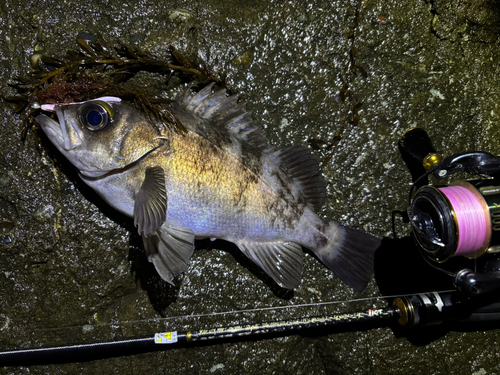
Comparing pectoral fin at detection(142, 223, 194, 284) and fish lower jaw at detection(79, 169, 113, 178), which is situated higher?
fish lower jaw at detection(79, 169, 113, 178)

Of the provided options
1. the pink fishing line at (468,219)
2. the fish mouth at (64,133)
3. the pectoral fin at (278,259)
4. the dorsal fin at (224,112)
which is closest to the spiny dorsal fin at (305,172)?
the dorsal fin at (224,112)

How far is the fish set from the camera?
2133 mm

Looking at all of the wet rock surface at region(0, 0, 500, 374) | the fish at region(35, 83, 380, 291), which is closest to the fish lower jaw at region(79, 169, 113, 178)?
the fish at region(35, 83, 380, 291)

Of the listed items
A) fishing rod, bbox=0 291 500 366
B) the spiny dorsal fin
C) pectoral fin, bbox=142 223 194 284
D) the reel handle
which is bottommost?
fishing rod, bbox=0 291 500 366

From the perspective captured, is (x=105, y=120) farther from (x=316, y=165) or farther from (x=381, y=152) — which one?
(x=381, y=152)

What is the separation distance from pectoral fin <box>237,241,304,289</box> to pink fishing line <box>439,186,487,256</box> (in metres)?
0.91

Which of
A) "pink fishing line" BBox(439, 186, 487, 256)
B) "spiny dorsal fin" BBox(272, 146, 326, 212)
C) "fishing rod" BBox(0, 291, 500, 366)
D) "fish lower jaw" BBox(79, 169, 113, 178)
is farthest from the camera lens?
"spiny dorsal fin" BBox(272, 146, 326, 212)

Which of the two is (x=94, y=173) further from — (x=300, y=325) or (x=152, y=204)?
(x=300, y=325)

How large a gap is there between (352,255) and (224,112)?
121 centimetres

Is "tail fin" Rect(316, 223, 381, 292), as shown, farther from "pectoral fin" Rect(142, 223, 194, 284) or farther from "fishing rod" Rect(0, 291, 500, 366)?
"pectoral fin" Rect(142, 223, 194, 284)

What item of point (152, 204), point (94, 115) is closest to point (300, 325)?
point (152, 204)

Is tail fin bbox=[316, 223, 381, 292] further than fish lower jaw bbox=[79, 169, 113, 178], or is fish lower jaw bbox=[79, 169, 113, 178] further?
tail fin bbox=[316, 223, 381, 292]

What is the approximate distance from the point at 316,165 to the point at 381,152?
1.80ft

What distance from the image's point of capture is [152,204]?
2.13 meters
